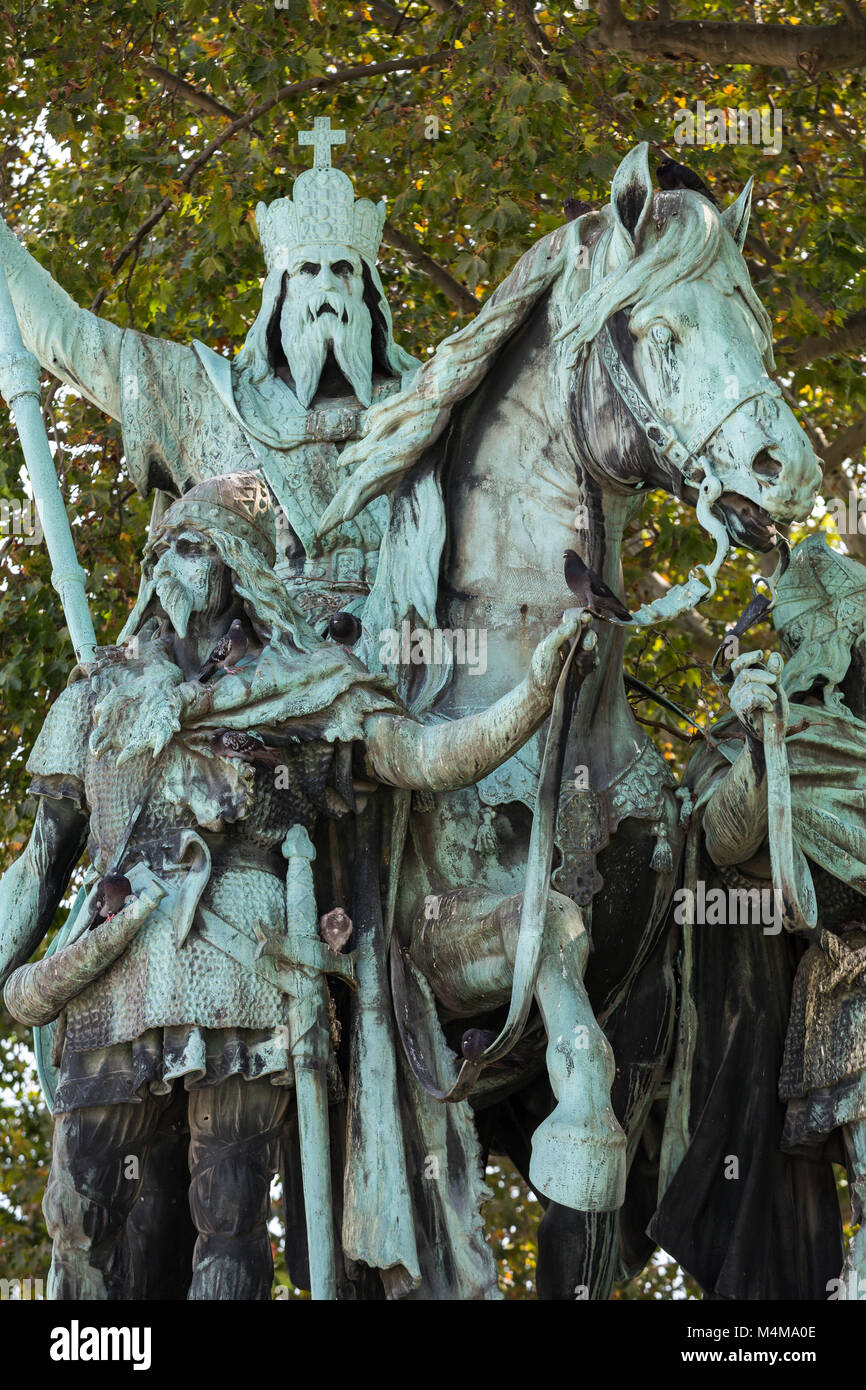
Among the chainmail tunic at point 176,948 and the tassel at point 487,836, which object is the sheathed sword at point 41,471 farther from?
the tassel at point 487,836

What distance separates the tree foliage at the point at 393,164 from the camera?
1174 cm

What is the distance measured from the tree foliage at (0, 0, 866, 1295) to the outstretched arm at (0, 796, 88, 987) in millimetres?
4834

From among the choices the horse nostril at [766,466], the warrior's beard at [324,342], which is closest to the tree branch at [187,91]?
the warrior's beard at [324,342]

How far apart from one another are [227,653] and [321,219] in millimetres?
1955

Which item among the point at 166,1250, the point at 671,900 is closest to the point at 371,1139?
the point at 166,1250

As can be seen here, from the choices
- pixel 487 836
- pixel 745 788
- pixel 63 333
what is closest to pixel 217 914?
pixel 487 836

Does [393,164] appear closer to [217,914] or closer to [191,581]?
[191,581]

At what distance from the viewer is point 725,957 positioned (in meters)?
7.54

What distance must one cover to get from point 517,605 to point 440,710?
33 centimetres

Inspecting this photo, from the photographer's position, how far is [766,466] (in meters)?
6.61

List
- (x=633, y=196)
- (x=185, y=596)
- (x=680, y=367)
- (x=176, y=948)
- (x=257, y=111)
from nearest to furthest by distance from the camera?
(x=176, y=948)
(x=680, y=367)
(x=633, y=196)
(x=185, y=596)
(x=257, y=111)

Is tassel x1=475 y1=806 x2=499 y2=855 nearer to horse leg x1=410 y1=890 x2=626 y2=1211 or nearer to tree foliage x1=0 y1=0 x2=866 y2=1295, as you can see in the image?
horse leg x1=410 y1=890 x2=626 y2=1211

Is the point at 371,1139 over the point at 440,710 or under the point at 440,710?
under
